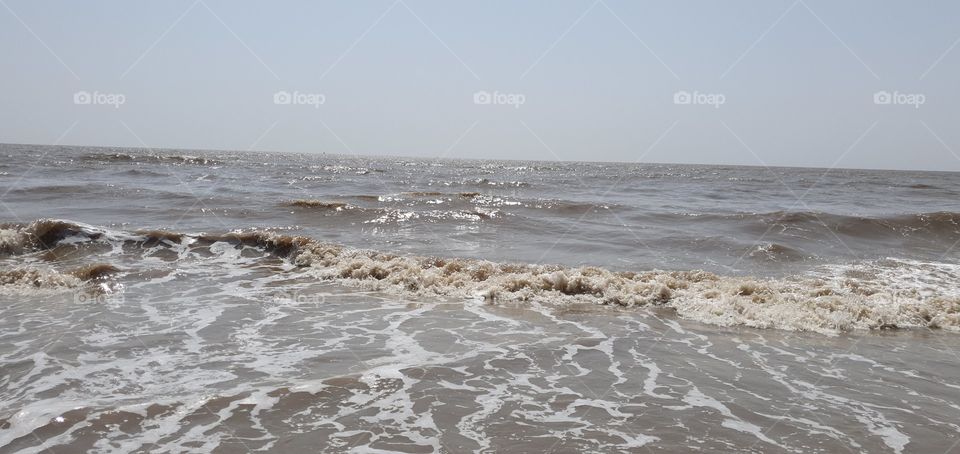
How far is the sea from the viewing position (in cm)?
406

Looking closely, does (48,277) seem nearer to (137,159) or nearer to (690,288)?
(690,288)

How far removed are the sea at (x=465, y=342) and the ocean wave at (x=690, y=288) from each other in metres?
0.04

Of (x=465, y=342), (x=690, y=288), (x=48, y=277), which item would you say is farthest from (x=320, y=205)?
(x=465, y=342)

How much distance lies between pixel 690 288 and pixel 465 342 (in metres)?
4.15

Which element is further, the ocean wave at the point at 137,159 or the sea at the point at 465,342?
the ocean wave at the point at 137,159

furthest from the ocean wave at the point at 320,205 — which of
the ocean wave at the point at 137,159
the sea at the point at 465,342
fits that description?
the ocean wave at the point at 137,159

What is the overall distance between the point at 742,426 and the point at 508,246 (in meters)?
8.93

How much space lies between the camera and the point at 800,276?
34.7 feet

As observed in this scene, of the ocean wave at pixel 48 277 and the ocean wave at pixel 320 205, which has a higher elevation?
the ocean wave at pixel 320 205

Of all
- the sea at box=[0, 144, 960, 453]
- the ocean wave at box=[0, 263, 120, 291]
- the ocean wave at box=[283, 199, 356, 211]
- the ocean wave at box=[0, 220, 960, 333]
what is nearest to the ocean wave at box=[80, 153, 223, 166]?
the ocean wave at box=[283, 199, 356, 211]

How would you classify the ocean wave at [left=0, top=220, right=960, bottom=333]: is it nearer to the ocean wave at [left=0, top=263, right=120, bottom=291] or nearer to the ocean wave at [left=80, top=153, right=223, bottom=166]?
the ocean wave at [left=0, top=263, right=120, bottom=291]

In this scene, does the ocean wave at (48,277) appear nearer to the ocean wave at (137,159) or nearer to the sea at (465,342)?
the sea at (465,342)

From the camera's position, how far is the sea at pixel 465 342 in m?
4.06

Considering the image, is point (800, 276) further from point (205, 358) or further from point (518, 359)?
point (205, 358)
